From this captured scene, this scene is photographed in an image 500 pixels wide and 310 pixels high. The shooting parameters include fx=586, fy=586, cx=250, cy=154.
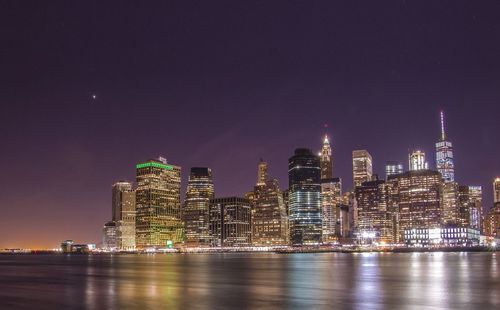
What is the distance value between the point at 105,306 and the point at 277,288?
63.2 ft

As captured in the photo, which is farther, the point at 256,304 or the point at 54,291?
the point at 54,291

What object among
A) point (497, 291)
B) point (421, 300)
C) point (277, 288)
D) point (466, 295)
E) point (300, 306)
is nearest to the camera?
point (300, 306)

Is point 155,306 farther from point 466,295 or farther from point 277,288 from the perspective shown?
point 466,295

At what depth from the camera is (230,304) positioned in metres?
41.4

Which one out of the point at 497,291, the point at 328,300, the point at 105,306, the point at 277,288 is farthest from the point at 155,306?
the point at 497,291

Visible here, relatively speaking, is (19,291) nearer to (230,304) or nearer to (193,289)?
(193,289)

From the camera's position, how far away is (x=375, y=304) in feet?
136

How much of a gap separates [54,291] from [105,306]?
52.6 feet

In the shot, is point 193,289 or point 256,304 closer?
point 256,304

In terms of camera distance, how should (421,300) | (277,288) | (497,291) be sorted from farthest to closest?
(277,288) < (497,291) < (421,300)

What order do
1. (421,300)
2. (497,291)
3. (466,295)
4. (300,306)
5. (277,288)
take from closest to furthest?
(300,306), (421,300), (466,295), (497,291), (277,288)

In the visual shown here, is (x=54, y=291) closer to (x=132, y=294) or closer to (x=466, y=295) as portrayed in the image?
(x=132, y=294)

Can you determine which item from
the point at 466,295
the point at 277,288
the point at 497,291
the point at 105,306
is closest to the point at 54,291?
the point at 105,306

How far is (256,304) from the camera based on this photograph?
136 ft
